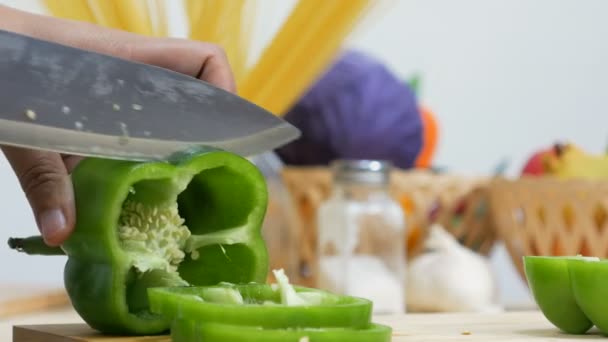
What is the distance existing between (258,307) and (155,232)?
175 mm

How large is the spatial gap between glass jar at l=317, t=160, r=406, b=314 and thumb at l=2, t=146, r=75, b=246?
738mm

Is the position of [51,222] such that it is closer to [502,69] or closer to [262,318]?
[262,318]

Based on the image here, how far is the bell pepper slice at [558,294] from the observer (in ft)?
2.92

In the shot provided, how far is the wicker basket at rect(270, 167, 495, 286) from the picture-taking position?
1.63m

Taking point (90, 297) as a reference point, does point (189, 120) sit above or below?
above

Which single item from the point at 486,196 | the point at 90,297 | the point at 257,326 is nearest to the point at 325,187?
the point at 486,196

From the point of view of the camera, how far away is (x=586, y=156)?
65.9 inches

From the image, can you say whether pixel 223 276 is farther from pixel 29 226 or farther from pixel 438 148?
pixel 438 148

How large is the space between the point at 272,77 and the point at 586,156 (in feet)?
1.69

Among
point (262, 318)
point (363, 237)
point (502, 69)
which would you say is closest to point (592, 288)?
point (262, 318)

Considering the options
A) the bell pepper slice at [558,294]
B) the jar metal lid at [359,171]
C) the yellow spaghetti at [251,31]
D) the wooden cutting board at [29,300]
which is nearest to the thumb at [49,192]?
the bell pepper slice at [558,294]

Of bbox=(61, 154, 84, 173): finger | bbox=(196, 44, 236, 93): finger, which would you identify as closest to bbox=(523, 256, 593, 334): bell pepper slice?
bbox=(196, 44, 236, 93): finger

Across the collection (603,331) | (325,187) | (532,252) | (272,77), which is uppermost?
(272,77)

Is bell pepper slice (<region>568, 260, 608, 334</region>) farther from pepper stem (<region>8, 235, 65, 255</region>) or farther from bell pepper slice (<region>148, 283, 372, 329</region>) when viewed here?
pepper stem (<region>8, 235, 65, 255</region>)
